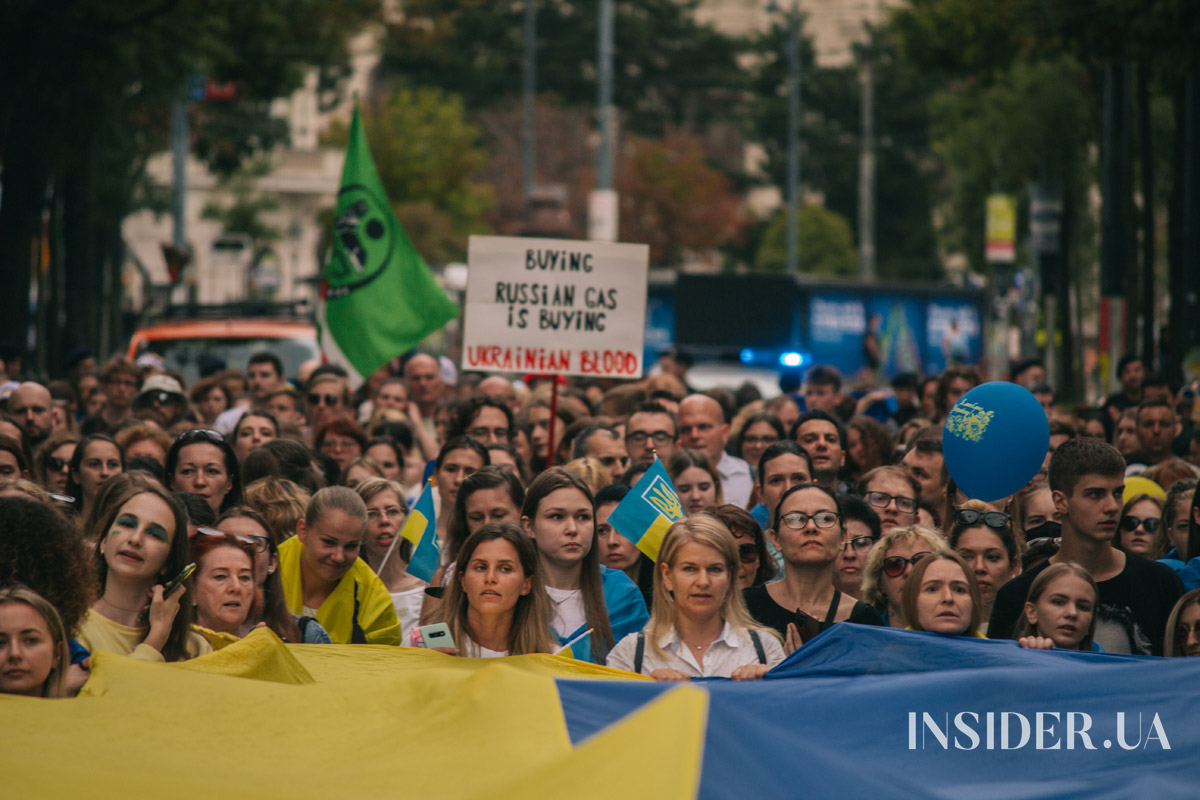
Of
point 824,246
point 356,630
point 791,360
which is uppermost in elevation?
point 824,246

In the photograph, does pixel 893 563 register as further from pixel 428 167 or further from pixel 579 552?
pixel 428 167

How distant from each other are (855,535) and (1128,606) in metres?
1.42

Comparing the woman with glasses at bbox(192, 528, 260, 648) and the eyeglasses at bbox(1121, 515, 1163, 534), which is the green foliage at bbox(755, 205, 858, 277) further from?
the woman with glasses at bbox(192, 528, 260, 648)

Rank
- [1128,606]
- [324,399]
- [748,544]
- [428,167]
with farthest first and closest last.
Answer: [428,167] → [324,399] → [748,544] → [1128,606]

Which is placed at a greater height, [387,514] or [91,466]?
[91,466]

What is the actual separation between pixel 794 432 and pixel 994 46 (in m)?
17.3

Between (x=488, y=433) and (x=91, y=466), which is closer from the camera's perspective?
(x=91, y=466)

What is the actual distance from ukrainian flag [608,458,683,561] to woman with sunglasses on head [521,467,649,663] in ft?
1.50

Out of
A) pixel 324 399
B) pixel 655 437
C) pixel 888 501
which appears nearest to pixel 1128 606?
pixel 888 501

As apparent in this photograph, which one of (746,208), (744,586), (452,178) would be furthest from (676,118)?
(744,586)

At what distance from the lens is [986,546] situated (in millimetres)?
6910

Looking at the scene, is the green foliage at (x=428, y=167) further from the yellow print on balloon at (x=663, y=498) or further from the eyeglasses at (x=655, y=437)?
the yellow print on balloon at (x=663, y=498)

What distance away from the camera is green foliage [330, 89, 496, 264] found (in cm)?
5194

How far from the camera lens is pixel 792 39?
48531 millimetres
